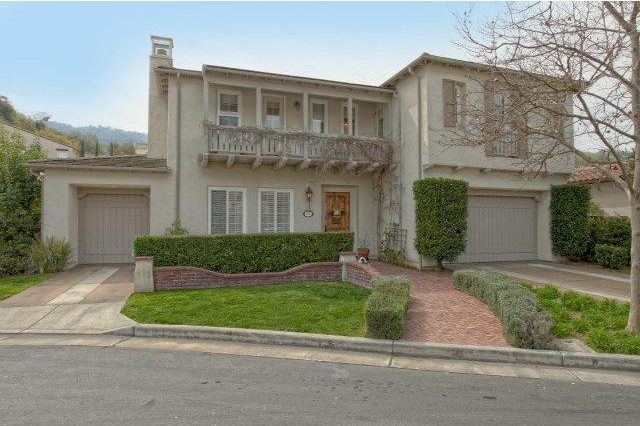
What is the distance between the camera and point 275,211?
1430 cm

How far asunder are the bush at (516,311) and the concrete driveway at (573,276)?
281 cm

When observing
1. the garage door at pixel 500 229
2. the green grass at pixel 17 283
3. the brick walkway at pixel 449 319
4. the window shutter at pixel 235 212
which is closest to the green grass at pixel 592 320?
the brick walkway at pixel 449 319

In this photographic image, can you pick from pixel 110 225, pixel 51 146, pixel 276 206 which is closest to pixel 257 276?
pixel 276 206

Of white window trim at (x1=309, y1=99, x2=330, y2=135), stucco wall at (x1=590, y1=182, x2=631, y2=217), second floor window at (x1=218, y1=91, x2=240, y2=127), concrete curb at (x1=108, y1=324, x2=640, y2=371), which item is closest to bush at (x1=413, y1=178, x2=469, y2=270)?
white window trim at (x1=309, y1=99, x2=330, y2=135)

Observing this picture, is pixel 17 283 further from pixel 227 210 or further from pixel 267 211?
pixel 267 211

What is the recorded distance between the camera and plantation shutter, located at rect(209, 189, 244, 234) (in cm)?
1365

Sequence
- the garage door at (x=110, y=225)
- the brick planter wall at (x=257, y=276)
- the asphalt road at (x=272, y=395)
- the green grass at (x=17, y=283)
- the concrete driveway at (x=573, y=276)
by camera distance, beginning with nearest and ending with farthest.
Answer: the asphalt road at (x=272, y=395) → the green grass at (x=17, y=283) → the concrete driveway at (x=573, y=276) → the brick planter wall at (x=257, y=276) → the garage door at (x=110, y=225)

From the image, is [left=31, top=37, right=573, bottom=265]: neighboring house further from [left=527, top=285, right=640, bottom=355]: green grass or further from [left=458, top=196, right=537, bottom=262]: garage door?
[left=527, top=285, right=640, bottom=355]: green grass

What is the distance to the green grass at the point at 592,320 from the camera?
5770 mm

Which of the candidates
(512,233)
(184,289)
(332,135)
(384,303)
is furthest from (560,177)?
(184,289)

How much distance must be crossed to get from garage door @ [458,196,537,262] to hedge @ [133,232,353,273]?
556 cm

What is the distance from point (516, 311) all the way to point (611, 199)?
13.7 meters

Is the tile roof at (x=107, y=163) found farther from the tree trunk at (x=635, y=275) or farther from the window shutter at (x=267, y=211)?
the tree trunk at (x=635, y=275)

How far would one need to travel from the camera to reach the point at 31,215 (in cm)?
1252
